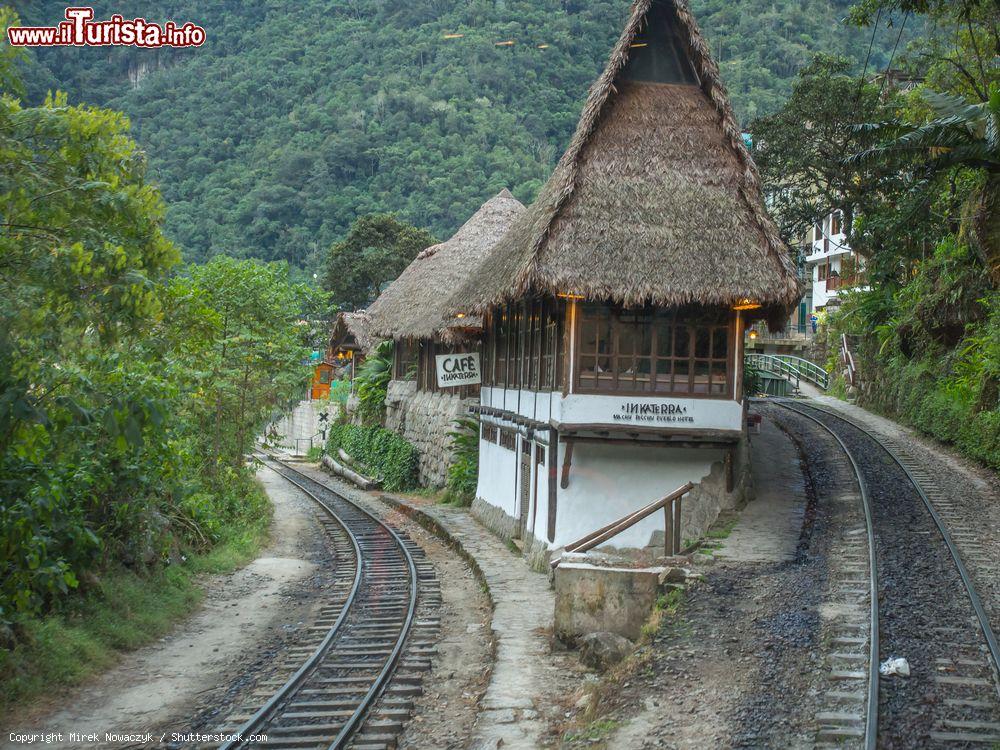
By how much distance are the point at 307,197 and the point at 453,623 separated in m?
60.5

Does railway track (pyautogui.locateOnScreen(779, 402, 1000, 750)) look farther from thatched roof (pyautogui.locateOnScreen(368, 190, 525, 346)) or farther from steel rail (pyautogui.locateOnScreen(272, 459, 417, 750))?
thatched roof (pyautogui.locateOnScreen(368, 190, 525, 346))

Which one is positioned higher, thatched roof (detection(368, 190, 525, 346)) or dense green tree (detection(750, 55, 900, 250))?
dense green tree (detection(750, 55, 900, 250))

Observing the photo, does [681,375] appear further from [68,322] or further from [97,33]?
[97,33]

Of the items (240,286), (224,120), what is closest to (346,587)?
(240,286)

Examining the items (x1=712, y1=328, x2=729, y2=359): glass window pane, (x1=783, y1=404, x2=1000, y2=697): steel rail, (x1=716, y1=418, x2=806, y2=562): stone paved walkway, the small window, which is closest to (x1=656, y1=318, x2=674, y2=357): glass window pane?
(x1=712, y1=328, x2=729, y2=359): glass window pane

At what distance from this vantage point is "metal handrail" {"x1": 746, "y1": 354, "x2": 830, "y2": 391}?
1703 inches

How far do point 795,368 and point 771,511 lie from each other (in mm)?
29018

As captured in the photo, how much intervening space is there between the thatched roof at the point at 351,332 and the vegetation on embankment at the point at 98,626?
21.0m

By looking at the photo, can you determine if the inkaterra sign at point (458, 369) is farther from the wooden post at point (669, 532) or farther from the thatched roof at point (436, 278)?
the wooden post at point (669, 532)

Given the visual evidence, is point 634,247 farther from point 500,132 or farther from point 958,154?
point 500,132

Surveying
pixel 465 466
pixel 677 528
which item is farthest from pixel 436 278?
pixel 677 528

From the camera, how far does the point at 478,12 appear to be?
9488 cm

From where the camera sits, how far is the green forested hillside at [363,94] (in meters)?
71.7

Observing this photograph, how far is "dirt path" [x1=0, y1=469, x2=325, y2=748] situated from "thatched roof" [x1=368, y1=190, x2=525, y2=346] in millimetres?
11078
